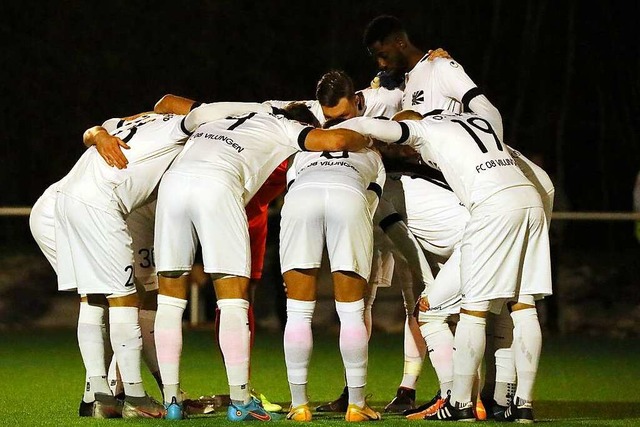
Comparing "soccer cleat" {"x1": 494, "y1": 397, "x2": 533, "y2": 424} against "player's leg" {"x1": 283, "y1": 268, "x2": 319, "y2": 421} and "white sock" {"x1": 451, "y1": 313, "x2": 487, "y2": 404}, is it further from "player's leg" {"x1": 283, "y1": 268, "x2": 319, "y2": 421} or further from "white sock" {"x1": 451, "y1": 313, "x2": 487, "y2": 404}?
"player's leg" {"x1": 283, "y1": 268, "x2": 319, "y2": 421}

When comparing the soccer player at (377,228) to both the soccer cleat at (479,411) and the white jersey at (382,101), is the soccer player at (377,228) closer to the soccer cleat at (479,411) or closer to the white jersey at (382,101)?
the white jersey at (382,101)

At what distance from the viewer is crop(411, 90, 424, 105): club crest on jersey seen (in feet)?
26.8

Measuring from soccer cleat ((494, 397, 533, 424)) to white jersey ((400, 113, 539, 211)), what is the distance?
1048 millimetres

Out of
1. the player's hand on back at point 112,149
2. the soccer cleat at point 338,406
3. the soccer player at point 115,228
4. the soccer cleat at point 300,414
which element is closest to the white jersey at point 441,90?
the soccer player at point 115,228

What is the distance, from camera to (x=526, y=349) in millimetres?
6867

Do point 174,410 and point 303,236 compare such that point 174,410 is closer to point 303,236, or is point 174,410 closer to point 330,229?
point 303,236

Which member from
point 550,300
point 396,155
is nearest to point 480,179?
point 396,155

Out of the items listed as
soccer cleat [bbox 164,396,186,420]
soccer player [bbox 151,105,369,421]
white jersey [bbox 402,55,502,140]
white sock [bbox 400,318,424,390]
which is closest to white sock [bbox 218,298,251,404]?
soccer player [bbox 151,105,369,421]

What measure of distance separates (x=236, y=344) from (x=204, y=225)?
64 cm

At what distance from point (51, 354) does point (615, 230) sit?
751 centimetres

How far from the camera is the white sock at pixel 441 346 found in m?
7.32

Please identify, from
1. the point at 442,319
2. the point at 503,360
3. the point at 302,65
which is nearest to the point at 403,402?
the point at 442,319

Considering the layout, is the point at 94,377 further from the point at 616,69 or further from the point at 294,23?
the point at 616,69

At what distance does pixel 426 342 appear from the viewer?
24.4 feet
